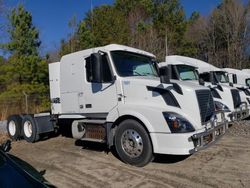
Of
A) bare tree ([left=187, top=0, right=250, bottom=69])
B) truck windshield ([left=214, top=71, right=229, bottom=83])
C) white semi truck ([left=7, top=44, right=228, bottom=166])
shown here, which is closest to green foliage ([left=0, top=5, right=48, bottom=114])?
truck windshield ([left=214, top=71, right=229, bottom=83])

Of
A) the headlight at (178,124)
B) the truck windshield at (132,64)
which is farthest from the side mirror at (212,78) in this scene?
the headlight at (178,124)

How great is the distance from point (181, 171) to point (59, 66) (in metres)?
Answer: 4.83

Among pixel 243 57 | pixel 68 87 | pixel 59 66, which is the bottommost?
pixel 68 87

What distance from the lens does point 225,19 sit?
40.8 m

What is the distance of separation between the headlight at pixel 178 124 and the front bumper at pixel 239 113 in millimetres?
4671

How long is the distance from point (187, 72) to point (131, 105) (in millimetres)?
5910

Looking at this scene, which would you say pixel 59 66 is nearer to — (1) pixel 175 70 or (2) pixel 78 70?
(2) pixel 78 70

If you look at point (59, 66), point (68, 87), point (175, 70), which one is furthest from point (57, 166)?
point (175, 70)

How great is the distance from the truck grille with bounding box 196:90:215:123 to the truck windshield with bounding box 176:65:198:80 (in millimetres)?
4743

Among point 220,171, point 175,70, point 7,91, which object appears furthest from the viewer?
point 7,91

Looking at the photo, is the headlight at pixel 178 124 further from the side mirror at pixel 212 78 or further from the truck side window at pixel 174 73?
the side mirror at pixel 212 78

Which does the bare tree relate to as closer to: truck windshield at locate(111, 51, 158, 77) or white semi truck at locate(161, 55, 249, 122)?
white semi truck at locate(161, 55, 249, 122)

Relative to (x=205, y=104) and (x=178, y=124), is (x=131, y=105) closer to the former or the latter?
(x=178, y=124)

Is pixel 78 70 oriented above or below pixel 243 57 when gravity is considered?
below
